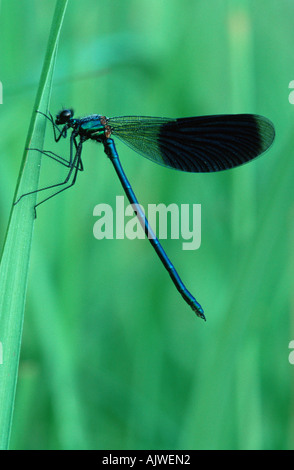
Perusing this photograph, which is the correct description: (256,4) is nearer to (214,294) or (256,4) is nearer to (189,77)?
(189,77)

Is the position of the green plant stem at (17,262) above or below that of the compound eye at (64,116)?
below

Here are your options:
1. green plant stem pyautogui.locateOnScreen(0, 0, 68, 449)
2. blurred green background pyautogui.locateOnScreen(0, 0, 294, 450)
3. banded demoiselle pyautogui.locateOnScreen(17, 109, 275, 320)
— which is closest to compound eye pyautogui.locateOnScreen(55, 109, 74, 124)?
banded demoiselle pyautogui.locateOnScreen(17, 109, 275, 320)

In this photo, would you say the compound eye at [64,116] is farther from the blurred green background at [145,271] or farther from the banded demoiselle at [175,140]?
the blurred green background at [145,271]

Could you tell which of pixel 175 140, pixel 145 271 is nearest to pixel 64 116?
pixel 175 140

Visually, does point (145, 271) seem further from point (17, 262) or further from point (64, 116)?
point (17, 262)

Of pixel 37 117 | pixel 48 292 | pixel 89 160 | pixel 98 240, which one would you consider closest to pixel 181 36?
pixel 89 160

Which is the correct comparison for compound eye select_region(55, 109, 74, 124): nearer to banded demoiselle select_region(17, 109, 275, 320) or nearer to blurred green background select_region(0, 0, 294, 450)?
banded demoiselle select_region(17, 109, 275, 320)

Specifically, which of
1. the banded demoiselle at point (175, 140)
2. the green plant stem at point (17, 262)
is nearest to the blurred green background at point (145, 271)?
the banded demoiselle at point (175, 140)
